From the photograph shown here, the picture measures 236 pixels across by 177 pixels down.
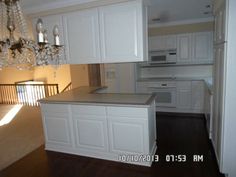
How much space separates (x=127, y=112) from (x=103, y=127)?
47 cm

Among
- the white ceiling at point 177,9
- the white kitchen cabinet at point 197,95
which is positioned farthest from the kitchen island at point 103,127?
the white kitchen cabinet at point 197,95

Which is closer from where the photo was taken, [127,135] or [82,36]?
[127,135]

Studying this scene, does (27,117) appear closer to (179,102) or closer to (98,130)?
(98,130)

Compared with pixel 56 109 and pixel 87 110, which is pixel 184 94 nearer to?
pixel 87 110

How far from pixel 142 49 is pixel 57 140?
6.76 ft

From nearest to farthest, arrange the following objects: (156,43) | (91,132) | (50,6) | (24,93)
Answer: (91,132) < (50,6) < (156,43) < (24,93)

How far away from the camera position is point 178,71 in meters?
5.23

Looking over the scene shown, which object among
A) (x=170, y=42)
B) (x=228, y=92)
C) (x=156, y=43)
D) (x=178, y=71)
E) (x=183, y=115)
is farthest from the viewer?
(x=178, y=71)

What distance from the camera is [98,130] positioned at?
2.76m

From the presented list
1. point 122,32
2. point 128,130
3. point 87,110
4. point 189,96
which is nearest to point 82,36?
point 122,32

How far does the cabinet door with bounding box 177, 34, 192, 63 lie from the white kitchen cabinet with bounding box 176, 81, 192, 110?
69 cm

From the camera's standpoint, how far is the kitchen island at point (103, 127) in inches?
99.4

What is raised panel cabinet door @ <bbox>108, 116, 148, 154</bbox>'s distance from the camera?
8.25ft

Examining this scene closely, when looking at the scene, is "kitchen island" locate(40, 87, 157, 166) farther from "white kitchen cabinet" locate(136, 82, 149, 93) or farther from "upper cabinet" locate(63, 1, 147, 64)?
"white kitchen cabinet" locate(136, 82, 149, 93)
